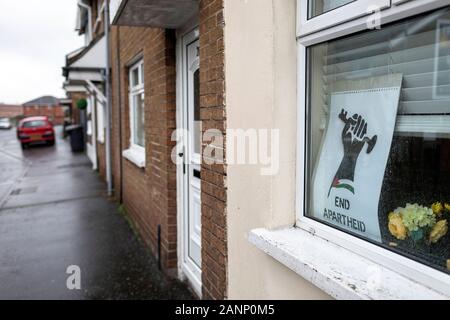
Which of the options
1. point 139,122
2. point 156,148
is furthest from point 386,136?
point 139,122

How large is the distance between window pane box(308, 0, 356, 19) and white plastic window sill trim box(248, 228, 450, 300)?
110cm

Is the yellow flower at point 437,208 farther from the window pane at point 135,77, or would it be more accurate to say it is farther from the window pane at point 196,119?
the window pane at point 135,77

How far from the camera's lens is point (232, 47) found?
253 centimetres

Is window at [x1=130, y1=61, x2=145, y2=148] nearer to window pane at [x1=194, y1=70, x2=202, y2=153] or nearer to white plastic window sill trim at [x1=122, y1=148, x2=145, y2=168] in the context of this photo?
white plastic window sill trim at [x1=122, y1=148, x2=145, y2=168]

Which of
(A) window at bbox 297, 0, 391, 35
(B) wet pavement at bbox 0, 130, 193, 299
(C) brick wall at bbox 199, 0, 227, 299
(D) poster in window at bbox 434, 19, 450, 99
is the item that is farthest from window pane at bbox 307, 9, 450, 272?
(B) wet pavement at bbox 0, 130, 193, 299

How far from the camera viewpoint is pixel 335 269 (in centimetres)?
172

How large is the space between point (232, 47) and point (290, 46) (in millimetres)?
475

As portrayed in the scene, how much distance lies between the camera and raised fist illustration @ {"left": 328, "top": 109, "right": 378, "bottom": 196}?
6.14 feet

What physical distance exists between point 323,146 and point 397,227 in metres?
0.58

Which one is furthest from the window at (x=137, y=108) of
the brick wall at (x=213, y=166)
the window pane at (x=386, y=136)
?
the window pane at (x=386, y=136)

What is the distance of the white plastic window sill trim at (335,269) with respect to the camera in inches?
59.1

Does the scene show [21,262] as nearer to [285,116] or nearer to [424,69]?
[285,116]

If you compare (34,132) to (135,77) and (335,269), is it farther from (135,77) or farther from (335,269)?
(335,269)
